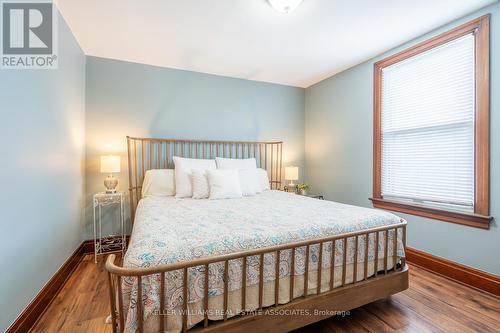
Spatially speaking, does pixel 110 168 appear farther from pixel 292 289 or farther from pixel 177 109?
pixel 292 289

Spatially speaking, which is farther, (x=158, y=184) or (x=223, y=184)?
(x=158, y=184)

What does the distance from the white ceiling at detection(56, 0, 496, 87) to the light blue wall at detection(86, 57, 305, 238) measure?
23 centimetres

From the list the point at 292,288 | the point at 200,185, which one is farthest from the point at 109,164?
the point at 292,288

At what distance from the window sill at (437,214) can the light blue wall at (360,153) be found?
5 centimetres

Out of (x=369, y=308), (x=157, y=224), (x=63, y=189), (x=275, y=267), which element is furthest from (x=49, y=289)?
(x=369, y=308)

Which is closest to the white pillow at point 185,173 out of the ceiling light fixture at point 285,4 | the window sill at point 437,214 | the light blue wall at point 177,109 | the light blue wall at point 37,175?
the light blue wall at point 177,109

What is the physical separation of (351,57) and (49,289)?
3967 millimetres

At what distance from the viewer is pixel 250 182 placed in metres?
3.04

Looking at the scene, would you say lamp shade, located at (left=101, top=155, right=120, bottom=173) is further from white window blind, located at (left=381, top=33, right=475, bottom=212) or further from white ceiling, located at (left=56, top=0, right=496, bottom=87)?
white window blind, located at (left=381, top=33, right=475, bottom=212)

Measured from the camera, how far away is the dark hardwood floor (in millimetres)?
1553

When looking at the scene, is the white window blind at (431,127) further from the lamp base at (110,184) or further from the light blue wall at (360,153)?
the lamp base at (110,184)

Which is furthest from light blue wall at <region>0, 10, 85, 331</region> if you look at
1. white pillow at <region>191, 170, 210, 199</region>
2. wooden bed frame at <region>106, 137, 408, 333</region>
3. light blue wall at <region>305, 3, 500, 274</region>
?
light blue wall at <region>305, 3, 500, 274</region>

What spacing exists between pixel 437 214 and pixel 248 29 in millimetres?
2709

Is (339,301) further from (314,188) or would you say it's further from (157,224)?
(314,188)
